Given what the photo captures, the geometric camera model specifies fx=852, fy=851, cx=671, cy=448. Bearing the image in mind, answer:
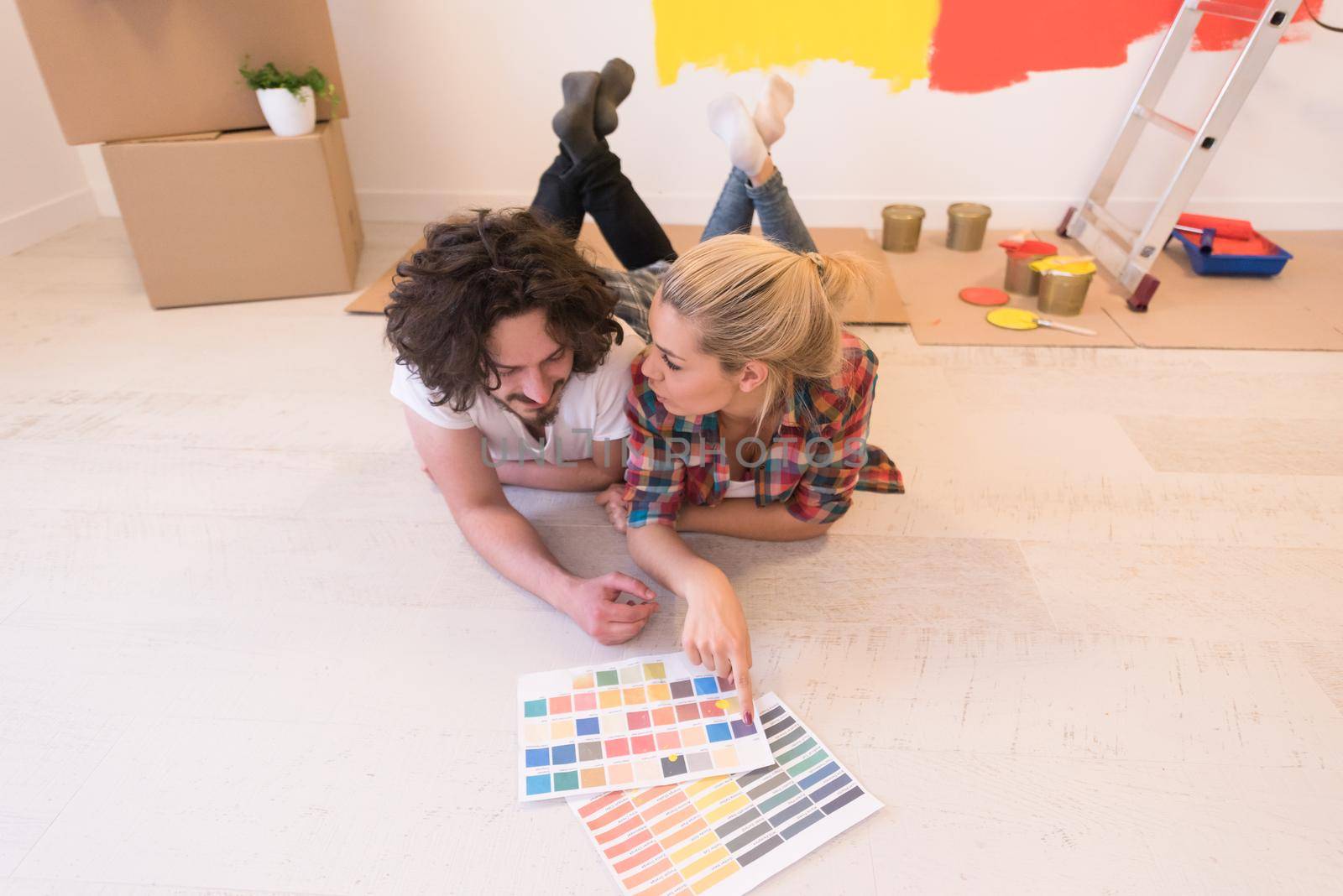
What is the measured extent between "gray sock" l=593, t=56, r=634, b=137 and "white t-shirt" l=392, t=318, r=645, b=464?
626 mm

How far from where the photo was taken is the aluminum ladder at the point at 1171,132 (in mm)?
1743

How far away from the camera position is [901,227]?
226 centimetres

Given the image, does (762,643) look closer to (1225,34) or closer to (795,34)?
(795,34)

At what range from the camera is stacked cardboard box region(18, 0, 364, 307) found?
1780 millimetres

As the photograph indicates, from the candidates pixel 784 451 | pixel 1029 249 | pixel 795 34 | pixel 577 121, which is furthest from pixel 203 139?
pixel 1029 249

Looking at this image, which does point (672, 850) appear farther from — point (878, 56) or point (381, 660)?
point (878, 56)

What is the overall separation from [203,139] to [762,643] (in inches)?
65.9

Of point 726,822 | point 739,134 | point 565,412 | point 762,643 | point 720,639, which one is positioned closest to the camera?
point 726,822

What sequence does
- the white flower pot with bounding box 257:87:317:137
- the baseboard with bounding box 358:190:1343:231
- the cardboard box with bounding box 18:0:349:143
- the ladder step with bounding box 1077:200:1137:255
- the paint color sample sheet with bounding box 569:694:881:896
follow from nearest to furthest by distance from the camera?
the paint color sample sheet with bounding box 569:694:881:896
the cardboard box with bounding box 18:0:349:143
the white flower pot with bounding box 257:87:317:137
the ladder step with bounding box 1077:200:1137:255
the baseboard with bounding box 358:190:1343:231

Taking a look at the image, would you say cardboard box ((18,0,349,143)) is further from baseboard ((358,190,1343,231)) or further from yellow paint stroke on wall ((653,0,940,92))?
yellow paint stroke on wall ((653,0,940,92))

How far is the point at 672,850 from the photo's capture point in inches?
31.8

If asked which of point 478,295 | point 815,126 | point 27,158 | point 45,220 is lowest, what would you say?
point 45,220

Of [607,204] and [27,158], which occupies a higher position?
[607,204]

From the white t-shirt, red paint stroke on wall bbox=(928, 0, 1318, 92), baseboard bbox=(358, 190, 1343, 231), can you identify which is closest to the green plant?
baseboard bbox=(358, 190, 1343, 231)
